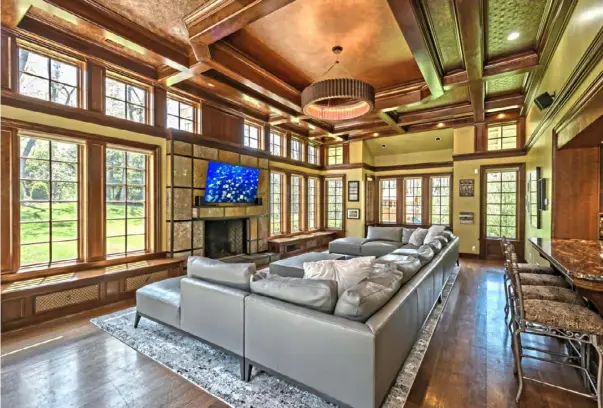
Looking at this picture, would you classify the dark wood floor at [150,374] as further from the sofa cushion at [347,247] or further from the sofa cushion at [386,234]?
the sofa cushion at [386,234]

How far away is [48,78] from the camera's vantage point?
147 inches

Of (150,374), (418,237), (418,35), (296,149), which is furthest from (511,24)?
(296,149)

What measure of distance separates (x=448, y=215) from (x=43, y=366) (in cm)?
911

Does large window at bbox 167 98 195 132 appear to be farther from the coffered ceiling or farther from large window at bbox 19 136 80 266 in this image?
large window at bbox 19 136 80 266

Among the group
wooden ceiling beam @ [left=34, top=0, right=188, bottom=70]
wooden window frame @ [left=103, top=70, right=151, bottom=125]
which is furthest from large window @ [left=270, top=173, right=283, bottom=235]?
wooden ceiling beam @ [left=34, top=0, right=188, bottom=70]

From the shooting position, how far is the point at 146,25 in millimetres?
3504

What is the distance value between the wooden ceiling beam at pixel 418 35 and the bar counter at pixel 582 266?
271 centimetres

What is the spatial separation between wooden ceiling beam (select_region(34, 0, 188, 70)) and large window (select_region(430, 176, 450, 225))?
7604mm

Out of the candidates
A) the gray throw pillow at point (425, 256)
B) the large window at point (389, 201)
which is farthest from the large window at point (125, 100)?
the large window at point (389, 201)

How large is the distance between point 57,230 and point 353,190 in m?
7.31

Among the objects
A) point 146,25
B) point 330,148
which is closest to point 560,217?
point 146,25

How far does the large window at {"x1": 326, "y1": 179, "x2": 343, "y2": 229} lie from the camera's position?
9414 millimetres

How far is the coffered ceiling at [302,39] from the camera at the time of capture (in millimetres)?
3094

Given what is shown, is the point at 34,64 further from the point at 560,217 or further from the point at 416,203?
the point at 416,203
